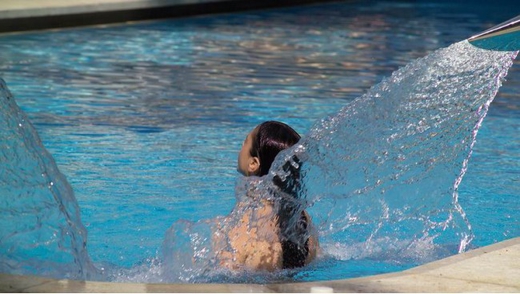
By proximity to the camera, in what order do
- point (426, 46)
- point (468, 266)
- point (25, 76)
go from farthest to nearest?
point (426, 46), point (25, 76), point (468, 266)

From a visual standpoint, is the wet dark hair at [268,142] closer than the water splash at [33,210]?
No

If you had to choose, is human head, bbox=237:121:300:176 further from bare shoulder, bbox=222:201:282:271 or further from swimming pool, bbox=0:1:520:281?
swimming pool, bbox=0:1:520:281

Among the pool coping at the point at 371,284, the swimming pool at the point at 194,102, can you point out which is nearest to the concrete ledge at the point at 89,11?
the swimming pool at the point at 194,102

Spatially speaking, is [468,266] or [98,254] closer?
[468,266]

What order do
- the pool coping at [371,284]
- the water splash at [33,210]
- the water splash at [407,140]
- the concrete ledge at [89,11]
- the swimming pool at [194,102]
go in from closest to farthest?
the pool coping at [371,284]
the water splash at [33,210]
the water splash at [407,140]
the swimming pool at [194,102]
the concrete ledge at [89,11]

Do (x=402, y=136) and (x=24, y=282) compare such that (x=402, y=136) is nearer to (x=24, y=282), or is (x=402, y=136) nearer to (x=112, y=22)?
(x=24, y=282)

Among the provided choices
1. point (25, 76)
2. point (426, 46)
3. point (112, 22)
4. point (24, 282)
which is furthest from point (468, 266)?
point (112, 22)

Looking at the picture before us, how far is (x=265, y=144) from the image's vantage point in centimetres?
433

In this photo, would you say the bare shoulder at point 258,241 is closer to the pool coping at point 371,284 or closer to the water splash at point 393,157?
the water splash at point 393,157

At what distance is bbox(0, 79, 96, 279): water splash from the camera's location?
13.8 ft

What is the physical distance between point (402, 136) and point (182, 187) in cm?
203

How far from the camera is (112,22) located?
46.4 feet

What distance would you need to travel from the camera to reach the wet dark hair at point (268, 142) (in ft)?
14.2

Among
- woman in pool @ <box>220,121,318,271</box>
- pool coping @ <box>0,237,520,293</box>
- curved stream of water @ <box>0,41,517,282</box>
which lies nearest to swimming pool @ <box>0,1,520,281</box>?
woman in pool @ <box>220,121,318,271</box>
